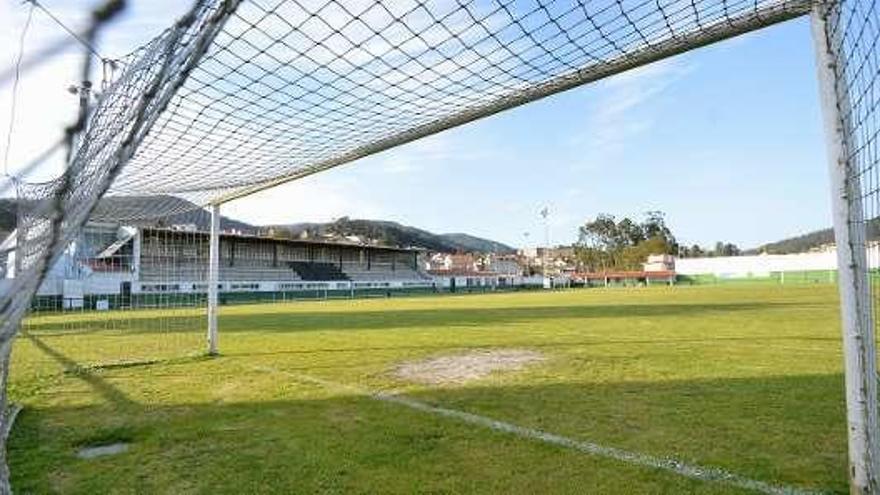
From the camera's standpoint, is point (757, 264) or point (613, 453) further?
point (757, 264)

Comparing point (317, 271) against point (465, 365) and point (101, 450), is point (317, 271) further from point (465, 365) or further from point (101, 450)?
point (101, 450)

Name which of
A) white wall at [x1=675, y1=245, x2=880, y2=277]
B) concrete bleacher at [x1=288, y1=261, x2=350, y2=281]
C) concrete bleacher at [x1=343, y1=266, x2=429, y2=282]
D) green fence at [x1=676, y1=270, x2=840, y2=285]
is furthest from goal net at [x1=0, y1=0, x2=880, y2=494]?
white wall at [x1=675, y1=245, x2=880, y2=277]

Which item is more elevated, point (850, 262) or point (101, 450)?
point (850, 262)

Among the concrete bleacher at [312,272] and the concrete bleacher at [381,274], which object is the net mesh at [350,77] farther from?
the concrete bleacher at [381,274]

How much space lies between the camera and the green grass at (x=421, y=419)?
431 cm

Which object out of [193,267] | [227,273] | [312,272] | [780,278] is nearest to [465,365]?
[193,267]

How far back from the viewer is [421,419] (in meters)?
6.00

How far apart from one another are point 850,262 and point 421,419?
11.9ft


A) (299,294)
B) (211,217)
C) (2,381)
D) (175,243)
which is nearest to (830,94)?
(2,381)

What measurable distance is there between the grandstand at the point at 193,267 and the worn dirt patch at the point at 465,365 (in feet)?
14.0

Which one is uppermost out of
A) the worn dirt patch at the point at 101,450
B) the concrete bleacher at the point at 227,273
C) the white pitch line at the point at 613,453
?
the concrete bleacher at the point at 227,273

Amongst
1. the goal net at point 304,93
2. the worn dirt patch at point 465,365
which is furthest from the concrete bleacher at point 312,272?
the goal net at point 304,93

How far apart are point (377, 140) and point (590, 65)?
9.03ft

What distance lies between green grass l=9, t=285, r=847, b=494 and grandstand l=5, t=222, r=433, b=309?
5.00ft
